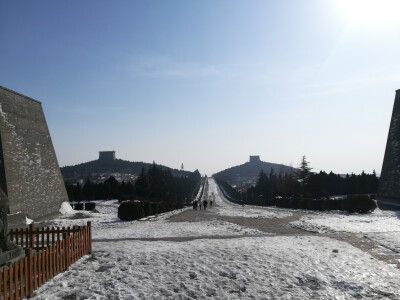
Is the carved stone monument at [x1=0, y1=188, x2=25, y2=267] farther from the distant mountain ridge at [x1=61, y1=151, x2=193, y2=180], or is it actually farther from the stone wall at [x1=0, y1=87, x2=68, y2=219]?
the distant mountain ridge at [x1=61, y1=151, x2=193, y2=180]

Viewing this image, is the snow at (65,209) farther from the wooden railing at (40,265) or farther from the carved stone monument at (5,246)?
the carved stone monument at (5,246)

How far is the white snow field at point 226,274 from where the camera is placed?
281 inches

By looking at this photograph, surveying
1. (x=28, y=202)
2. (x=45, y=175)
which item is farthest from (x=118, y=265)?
(x=45, y=175)

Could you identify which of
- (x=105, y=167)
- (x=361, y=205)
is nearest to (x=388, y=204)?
(x=361, y=205)

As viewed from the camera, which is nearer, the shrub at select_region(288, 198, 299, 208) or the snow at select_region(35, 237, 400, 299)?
the snow at select_region(35, 237, 400, 299)

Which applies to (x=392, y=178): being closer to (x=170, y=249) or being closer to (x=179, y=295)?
(x=170, y=249)

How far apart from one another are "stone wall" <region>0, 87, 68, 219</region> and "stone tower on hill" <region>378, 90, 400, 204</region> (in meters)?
34.7

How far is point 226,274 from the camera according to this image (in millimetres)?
8258

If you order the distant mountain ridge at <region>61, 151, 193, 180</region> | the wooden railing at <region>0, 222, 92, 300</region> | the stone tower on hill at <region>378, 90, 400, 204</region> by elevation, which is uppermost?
the distant mountain ridge at <region>61, 151, 193, 180</region>

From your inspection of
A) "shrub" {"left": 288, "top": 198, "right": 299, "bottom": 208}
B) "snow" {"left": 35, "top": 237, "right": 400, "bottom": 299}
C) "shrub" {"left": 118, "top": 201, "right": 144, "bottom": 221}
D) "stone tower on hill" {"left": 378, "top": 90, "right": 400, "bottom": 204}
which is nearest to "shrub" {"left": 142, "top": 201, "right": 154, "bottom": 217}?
"shrub" {"left": 118, "top": 201, "right": 144, "bottom": 221}

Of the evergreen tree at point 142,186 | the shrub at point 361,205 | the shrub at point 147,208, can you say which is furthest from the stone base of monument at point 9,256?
the evergreen tree at point 142,186

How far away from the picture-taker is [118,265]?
9016 millimetres

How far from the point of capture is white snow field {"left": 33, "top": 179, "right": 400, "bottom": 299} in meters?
7.13

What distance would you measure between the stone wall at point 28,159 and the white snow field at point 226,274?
14781 mm
